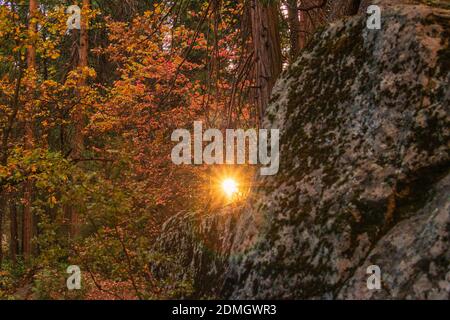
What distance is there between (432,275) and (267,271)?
1368mm

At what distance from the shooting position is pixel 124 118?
15945 mm

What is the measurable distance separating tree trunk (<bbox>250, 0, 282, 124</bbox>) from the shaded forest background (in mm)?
16

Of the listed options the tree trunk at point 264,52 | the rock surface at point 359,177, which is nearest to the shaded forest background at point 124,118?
the tree trunk at point 264,52

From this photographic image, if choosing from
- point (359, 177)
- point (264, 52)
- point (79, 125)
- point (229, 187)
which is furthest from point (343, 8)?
point (79, 125)

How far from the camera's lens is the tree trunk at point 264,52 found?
7.86 m

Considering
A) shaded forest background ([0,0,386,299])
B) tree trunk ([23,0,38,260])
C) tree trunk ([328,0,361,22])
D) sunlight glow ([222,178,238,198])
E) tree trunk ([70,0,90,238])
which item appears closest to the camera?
shaded forest background ([0,0,386,299])

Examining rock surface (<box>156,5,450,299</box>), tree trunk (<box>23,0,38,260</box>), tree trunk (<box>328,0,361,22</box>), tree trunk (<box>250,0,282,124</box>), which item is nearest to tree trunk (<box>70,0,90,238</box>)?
tree trunk (<box>23,0,38,260</box>)

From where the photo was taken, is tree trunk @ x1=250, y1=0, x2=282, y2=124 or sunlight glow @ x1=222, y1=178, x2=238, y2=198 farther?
sunlight glow @ x1=222, y1=178, x2=238, y2=198

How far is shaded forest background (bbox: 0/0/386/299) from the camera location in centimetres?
562

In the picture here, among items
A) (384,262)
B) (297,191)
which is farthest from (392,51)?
(384,262)

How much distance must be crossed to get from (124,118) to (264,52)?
8.81 m

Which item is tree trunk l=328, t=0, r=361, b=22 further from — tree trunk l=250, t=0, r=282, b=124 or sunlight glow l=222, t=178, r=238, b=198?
sunlight glow l=222, t=178, r=238, b=198

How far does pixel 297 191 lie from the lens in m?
4.41
